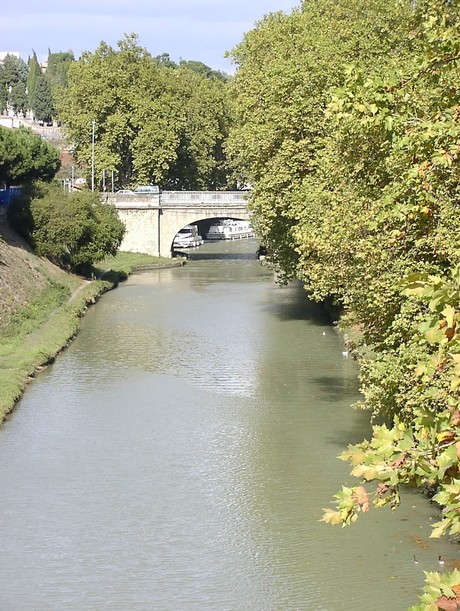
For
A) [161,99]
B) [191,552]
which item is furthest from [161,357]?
[161,99]

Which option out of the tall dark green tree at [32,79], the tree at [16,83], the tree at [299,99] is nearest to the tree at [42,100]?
the tall dark green tree at [32,79]

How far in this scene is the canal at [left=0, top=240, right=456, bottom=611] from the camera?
16.4m

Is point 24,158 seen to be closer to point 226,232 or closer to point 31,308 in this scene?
point 31,308

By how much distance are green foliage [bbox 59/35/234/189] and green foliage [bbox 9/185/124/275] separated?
20.6m

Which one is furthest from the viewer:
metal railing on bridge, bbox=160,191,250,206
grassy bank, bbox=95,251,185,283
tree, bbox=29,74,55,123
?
tree, bbox=29,74,55,123

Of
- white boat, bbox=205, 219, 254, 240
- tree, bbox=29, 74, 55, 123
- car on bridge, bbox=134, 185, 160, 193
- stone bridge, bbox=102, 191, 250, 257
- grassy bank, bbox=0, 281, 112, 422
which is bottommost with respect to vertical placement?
white boat, bbox=205, 219, 254, 240

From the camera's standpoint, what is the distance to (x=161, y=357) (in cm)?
3472

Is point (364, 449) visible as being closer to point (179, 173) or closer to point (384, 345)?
point (384, 345)

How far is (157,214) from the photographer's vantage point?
69.2 meters

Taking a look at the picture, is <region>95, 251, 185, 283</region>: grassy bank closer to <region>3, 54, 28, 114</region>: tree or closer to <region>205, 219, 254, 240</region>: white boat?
<region>205, 219, 254, 240</region>: white boat

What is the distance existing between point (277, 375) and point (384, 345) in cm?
1223

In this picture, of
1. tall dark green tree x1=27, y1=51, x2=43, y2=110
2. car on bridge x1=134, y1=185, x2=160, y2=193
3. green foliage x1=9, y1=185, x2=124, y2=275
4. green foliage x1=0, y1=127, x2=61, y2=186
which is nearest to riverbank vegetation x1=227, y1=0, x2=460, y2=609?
green foliage x1=9, y1=185, x2=124, y2=275

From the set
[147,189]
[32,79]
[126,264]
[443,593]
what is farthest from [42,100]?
[443,593]

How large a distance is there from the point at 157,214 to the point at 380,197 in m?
49.9
